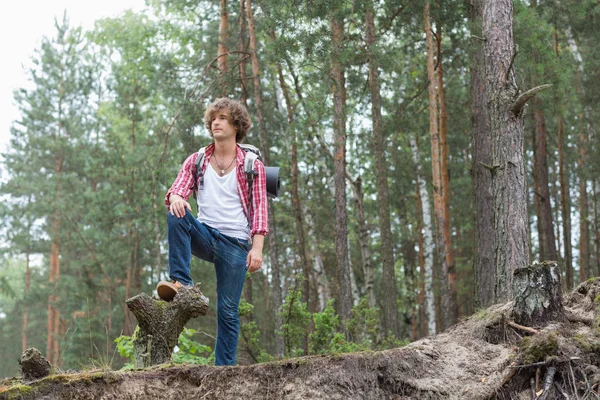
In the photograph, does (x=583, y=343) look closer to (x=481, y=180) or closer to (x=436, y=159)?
(x=481, y=180)

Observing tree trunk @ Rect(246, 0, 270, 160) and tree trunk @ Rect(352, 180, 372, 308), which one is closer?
tree trunk @ Rect(246, 0, 270, 160)

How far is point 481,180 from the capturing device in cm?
1288

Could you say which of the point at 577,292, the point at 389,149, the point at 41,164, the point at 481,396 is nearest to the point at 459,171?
the point at 389,149

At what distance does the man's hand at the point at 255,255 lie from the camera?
4741mm

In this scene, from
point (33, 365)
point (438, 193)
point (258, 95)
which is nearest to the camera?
point (33, 365)

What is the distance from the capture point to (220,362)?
186 inches

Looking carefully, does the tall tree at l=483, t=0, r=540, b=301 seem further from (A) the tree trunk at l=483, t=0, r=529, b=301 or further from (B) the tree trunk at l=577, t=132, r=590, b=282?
(B) the tree trunk at l=577, t=132, r=590, b=282

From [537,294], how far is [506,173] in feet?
10.8

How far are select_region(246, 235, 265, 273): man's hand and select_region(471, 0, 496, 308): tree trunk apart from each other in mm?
7954

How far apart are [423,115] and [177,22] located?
1199 centimetres

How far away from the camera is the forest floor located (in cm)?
381

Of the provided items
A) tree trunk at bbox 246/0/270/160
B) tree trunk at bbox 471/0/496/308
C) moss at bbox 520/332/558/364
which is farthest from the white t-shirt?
tree trunk at bbox 246/0/270/160

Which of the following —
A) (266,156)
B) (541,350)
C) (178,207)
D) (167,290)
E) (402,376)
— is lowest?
(402,376)

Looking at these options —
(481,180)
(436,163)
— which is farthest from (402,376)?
(436,163)
